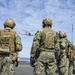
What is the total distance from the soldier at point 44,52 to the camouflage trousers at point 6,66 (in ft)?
2.39

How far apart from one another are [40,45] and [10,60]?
1.11 metres

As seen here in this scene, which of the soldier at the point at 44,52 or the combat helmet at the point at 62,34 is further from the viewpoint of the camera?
the combat helmet at the point at 62,34

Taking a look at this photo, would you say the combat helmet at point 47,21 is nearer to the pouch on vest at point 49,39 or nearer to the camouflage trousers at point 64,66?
the pouch on vest at point 49,39

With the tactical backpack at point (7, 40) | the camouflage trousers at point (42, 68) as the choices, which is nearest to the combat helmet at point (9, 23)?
the tactical backpack at point (7, 40)

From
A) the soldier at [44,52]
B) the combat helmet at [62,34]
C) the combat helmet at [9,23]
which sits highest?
the combat helmet at [9,23]

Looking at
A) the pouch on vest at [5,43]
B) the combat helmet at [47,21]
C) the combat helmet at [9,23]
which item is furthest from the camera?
the combat helmet at [47,21]

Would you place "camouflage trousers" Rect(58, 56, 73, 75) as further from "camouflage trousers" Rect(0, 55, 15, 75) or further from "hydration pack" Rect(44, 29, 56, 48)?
"camouflage trousers" Rect(0, 55, 15, 75)

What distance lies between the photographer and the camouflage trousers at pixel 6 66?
8861mm

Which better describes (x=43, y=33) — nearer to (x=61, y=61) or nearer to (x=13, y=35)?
(x=13, y=35)

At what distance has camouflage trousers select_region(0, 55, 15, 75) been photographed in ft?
29.1

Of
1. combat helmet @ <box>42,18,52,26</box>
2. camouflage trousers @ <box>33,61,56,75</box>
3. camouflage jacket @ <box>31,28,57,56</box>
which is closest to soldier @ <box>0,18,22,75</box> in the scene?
camouflage jacket @ <box>31,28,57,56</box>

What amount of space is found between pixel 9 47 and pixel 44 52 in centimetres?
110

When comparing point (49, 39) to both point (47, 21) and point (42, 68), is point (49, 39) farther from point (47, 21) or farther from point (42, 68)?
point (42, 68)

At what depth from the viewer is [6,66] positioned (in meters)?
8.91
